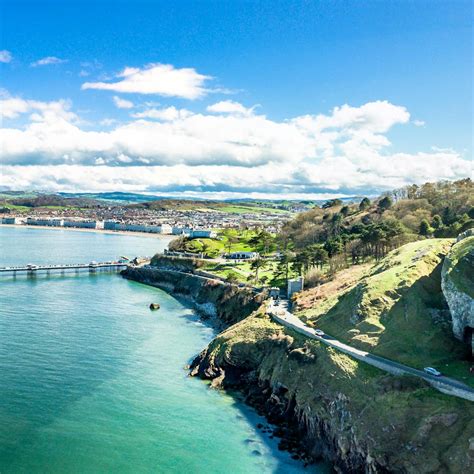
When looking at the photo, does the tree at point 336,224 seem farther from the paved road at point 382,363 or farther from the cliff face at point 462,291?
the cliff face at point 462,291

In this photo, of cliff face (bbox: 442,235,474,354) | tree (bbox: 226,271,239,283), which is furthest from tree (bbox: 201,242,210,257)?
cliff face (bbox: 442,235,474,354)

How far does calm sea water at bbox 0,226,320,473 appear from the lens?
32281 mm

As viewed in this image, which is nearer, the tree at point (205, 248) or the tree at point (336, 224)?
the tree at point (336, 224)

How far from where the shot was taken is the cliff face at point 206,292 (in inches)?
2665

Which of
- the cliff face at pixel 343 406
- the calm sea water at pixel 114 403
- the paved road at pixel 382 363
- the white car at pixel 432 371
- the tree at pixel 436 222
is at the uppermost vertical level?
the tree at pixel 436 222

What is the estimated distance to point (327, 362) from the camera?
39.3 meters

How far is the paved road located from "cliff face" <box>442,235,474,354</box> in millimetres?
5035

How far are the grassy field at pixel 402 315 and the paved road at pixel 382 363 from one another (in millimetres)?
877

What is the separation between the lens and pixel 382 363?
35781mm

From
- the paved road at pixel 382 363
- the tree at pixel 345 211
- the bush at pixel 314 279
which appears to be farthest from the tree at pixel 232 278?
the tree at pixel 345 211

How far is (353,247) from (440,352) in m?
41.8

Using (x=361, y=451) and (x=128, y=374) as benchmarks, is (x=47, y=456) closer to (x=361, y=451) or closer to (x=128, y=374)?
(x=128, y=374)

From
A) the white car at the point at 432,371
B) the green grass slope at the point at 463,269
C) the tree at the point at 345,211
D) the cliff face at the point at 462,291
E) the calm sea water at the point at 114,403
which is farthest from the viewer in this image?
the tree at the point at 345,211

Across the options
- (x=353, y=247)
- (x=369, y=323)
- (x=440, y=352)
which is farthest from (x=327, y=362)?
(x=353, y=247)
